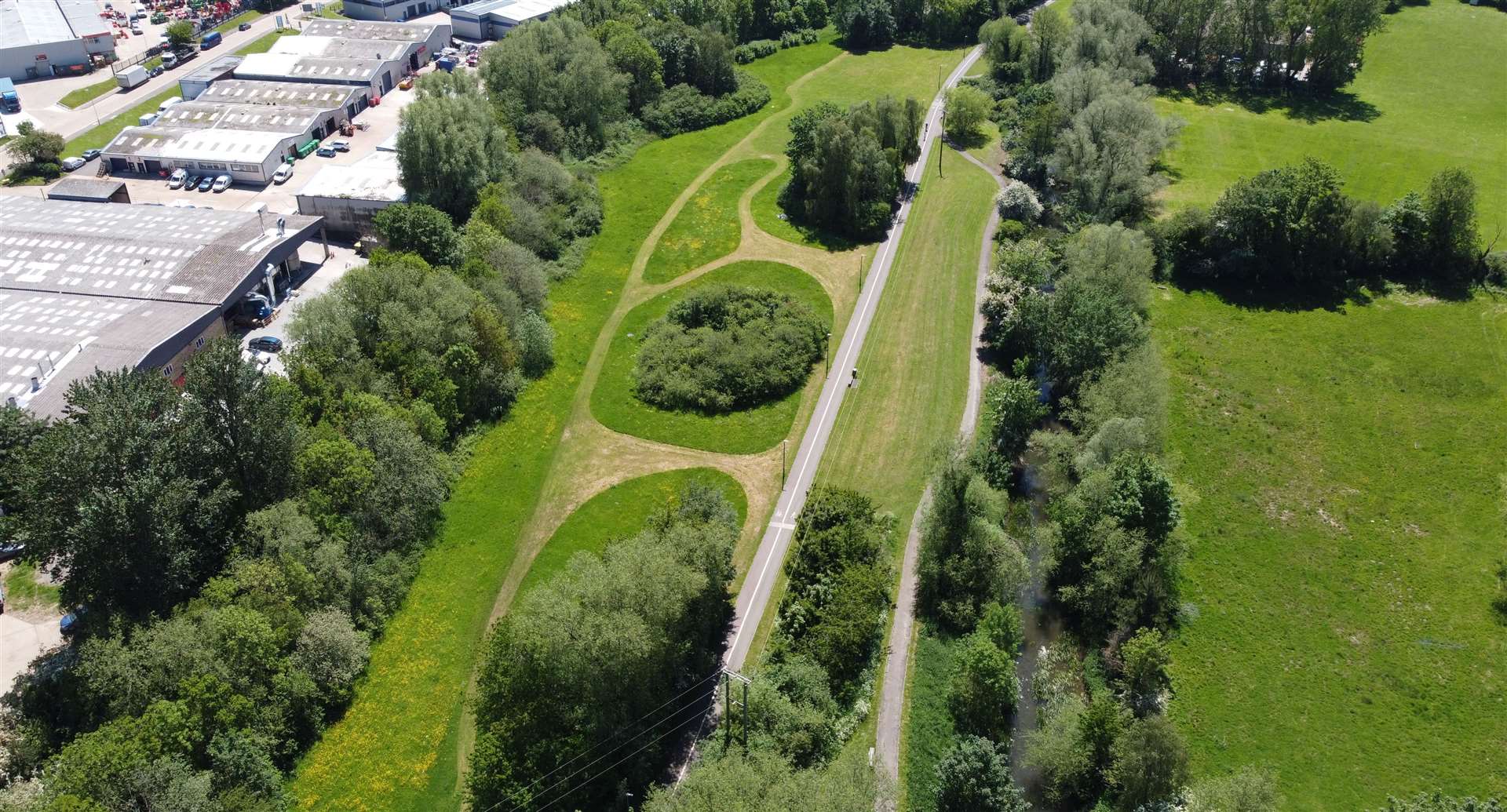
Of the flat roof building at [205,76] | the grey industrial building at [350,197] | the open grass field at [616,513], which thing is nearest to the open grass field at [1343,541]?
the open grass field at [616,513]

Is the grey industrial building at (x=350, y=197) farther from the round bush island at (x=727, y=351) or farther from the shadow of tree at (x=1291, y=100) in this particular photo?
the shadow of tree at (x=1291, y=100)

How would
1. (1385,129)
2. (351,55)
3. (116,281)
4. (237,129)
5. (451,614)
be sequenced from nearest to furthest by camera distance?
1. (451,614)
2. (116,281)
3. (237,129)
4. (1385,129)
5. (351,55)

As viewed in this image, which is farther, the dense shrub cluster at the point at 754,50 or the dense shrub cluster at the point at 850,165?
the dense shrub cluster at the point at 754,50

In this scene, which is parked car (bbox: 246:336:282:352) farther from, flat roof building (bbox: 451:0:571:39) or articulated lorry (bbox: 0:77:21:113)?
flat roof building (bbox: 451:0:571:39)

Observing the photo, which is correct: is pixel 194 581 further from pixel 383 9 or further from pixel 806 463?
pixel 383 9

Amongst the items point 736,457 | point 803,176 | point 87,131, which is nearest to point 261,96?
point 87,131

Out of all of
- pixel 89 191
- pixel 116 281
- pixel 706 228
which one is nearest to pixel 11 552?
pixel 116 281
